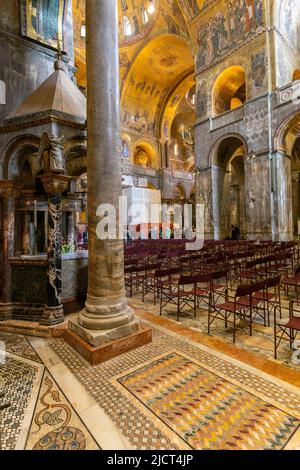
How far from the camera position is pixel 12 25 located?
634 cm

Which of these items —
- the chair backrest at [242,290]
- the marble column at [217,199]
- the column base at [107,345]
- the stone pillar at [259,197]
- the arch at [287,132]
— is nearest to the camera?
the column base at [107,345]

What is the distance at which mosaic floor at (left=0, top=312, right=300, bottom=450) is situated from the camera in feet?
6.98

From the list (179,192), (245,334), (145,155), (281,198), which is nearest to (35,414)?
(245,334)

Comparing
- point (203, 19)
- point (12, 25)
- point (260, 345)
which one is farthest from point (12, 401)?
point (203, 19)

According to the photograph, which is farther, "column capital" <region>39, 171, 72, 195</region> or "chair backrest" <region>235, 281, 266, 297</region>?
"column capital" <region>39, 171, 72, 195</region>

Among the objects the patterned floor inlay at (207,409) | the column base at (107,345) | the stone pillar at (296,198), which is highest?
the stone pillar at (296,198)

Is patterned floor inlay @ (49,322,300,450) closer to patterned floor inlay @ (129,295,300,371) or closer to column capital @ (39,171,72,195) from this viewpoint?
patterned floor inlay @ (129,295,300,371)

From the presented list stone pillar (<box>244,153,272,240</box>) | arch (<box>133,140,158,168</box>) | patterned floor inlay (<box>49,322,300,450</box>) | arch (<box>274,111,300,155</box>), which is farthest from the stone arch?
patterned floor inlay (<box>49,322,300,450</box>)

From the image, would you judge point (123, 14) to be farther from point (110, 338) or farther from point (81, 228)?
point (110, 338)

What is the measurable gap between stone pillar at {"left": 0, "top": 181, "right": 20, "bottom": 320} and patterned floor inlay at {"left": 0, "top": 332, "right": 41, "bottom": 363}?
0.64m

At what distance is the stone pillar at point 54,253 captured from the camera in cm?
466

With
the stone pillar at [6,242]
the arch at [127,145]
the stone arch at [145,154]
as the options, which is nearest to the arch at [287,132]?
the stone pillar at [6,242]

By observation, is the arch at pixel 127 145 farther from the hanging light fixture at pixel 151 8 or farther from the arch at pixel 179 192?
the hanging light fixture at pixel 151 8

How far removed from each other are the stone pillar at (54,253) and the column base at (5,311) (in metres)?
0.87
